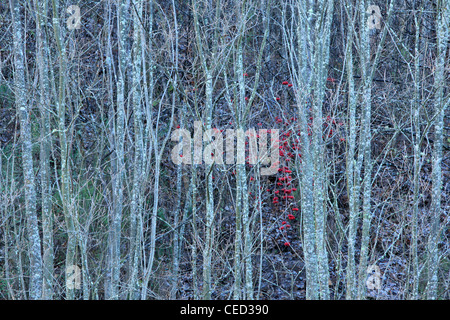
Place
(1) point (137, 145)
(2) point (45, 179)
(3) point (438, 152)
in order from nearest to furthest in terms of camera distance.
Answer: (3) point (438, 152) < (1) point (137, 145) < (2) point (45, 179)

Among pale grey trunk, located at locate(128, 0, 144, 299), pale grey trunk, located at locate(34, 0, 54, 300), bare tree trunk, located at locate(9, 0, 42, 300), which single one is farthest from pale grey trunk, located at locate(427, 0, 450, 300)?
bare tree trunk, located at locate(9, 0, 42, 300)

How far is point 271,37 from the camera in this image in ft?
33.9

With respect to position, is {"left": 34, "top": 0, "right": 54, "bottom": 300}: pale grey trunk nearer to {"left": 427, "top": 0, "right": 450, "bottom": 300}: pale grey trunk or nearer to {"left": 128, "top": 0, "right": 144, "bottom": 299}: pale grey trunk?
{"left": 128, "top": 0, "right": 144, "bottom": 299}: pale grey trunk

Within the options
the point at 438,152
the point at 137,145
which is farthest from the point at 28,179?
the point at 438,152

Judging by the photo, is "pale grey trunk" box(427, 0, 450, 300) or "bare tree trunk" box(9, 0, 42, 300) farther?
"bare tree trunk" box(9, 0, 42, 300)

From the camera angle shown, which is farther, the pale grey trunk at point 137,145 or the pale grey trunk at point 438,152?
the pale grey trunk at point 137,145

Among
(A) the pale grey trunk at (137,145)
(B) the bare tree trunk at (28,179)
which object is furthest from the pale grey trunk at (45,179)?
(A) the pale grey trunk at (137,145)

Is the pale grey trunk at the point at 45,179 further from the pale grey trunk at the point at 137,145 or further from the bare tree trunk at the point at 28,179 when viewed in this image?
the pale grey trunk at the point at 137,145

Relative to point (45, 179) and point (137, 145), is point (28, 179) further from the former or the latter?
point (137, 145)

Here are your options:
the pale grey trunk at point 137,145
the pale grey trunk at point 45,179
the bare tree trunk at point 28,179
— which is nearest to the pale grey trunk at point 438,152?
the pale grey trunk at point 137,145

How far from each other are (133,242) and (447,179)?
18.9ft

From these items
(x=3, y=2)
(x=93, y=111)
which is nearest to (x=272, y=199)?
(x=93, y=111)

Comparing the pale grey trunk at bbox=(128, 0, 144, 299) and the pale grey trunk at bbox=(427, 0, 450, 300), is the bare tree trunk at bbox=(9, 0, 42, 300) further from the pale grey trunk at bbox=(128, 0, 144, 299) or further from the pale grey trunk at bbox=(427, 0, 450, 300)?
the pale grey trunk at bbox=(427, 0, 450, 300)
